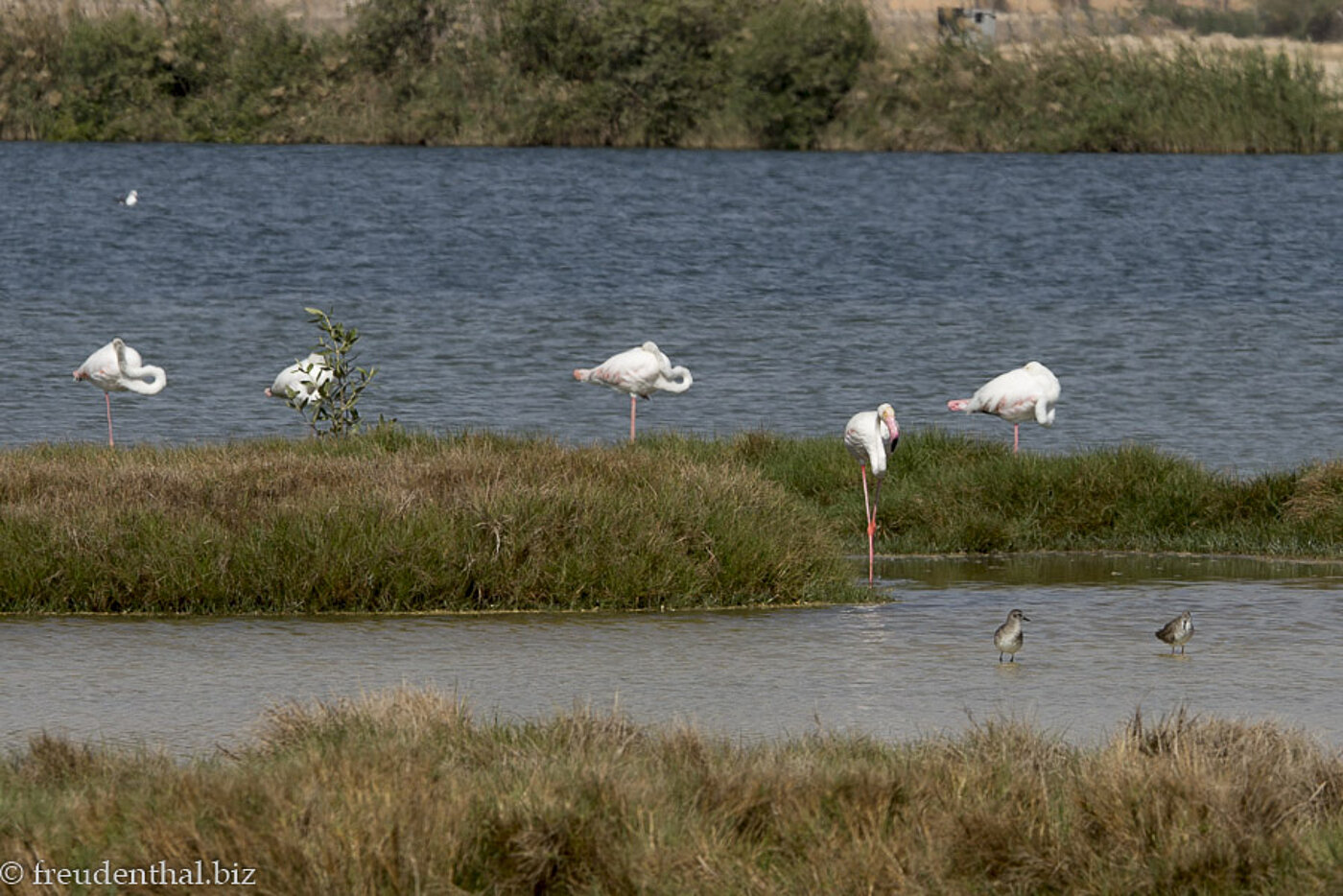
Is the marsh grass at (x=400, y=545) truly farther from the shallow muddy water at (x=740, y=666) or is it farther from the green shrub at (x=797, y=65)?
the green shrub at (x=797, y=65)

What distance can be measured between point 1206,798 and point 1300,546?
24.4ft

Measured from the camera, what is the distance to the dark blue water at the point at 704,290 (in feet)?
76.1

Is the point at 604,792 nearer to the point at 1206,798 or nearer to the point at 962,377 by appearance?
the point at 1206,798

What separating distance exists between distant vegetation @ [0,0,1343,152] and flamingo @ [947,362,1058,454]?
5423cm

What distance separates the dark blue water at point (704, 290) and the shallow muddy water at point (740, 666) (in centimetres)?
879

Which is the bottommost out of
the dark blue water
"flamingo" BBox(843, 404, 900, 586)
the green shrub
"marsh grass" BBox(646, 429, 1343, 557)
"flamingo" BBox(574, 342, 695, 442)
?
the dark blue water

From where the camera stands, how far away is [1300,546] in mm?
13766

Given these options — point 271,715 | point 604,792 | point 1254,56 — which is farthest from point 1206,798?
point 1254,56

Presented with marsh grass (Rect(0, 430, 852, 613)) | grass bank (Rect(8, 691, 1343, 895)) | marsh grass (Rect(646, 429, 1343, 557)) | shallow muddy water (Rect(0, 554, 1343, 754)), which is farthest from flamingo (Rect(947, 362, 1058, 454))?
grass bank (Rect(8, 691, 1343, 895))

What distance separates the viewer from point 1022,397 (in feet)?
56.7

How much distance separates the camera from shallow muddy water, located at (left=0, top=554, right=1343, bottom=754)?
880 centimetres

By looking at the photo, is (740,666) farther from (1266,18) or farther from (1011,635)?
(1266,18)

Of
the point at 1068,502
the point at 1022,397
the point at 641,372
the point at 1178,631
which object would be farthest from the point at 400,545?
the point at 641,372

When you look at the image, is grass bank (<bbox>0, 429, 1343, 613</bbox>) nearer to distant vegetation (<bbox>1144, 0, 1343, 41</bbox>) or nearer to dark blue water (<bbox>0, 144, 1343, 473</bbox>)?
dark blue water (<bbox>0, 144, 1343, 473</bbox>)
